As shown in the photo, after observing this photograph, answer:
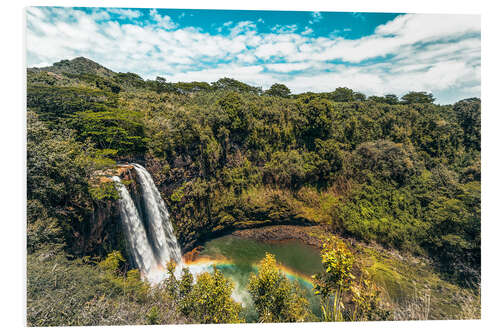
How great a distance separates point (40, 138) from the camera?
12.7ft

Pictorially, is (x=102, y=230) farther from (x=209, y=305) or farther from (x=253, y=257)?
(x=253, y=257)

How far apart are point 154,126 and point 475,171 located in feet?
43.9

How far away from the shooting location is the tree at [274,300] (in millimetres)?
3920

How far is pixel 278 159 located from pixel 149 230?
24.2 feet

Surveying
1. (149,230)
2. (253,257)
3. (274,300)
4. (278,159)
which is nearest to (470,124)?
(278,159)

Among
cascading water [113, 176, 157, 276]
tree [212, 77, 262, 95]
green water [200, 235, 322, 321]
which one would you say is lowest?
green water [200, 235, 322, 321]

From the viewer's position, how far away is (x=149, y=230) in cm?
627

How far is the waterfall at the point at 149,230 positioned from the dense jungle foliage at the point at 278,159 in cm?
60

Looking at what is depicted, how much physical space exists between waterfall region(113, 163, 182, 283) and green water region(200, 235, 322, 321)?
1.93 meters

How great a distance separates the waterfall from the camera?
521cm

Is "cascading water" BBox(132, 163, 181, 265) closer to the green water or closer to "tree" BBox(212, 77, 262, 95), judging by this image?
the green water

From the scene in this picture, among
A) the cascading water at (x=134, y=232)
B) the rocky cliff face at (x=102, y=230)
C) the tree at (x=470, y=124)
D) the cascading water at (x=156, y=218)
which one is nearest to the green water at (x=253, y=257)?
the cascading water at (x=156, y=218)

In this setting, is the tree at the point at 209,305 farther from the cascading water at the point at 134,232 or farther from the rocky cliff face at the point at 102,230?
the rocky cliff face at the point at 102,230

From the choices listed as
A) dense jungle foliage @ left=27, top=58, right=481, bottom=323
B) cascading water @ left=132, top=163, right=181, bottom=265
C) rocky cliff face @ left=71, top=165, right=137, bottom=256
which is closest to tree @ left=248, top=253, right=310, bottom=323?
cascading water @ left=132, top=163, right=181, bottom=265
